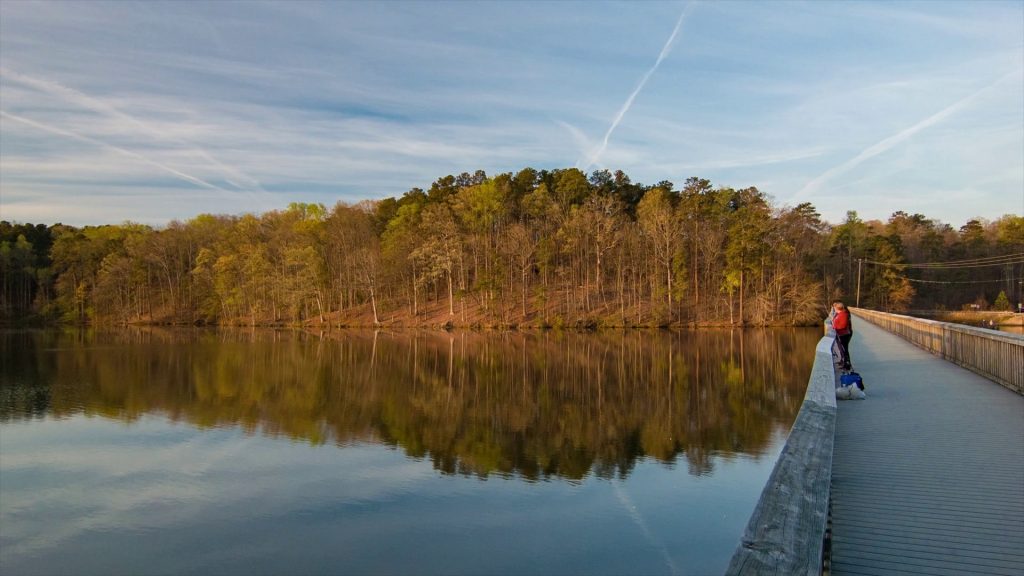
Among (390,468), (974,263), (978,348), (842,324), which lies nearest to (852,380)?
(842,324)

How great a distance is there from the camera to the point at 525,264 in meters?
60.9

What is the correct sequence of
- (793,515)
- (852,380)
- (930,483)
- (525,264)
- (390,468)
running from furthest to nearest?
(525,264) → (390,468) → (852,380) → (930,483) → (793,515)

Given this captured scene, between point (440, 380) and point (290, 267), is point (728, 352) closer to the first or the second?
point (440, 380)

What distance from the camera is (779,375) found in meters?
24.1

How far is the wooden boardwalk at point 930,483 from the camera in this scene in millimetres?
4547

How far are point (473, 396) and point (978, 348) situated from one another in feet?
44.1

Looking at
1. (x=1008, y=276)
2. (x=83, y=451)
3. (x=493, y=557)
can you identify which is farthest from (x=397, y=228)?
(x=1008, y=276)

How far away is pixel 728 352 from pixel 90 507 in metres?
30.0

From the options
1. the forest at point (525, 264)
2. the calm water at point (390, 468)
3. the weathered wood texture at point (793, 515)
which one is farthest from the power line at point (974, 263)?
the weathered wood texture at point (793, 515)

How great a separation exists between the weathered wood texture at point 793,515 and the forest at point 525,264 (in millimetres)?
52861

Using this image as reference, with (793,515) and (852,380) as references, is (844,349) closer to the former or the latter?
(852,380)

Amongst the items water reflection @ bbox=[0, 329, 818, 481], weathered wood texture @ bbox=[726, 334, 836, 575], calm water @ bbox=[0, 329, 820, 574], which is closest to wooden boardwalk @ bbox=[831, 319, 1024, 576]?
weathered wood texture @ bbox=[726, 334, 836, 575]

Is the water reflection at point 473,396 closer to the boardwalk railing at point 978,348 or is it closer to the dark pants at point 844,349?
the dark pants at point 844,349

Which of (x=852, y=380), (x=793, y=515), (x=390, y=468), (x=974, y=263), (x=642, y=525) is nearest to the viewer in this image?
(x=793, y=515)
